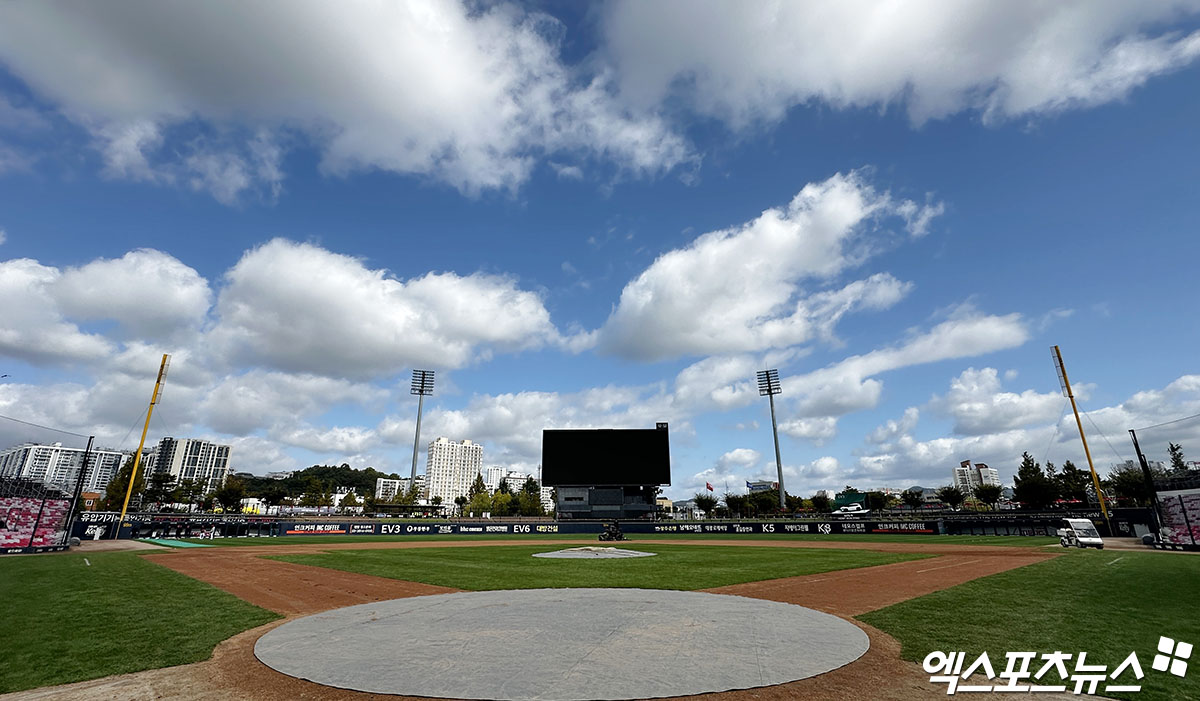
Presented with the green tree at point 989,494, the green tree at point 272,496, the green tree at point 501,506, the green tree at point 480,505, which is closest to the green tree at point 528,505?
the green tree at point 501,506

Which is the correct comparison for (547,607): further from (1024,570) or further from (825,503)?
(825,503)

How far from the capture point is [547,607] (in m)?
13.8

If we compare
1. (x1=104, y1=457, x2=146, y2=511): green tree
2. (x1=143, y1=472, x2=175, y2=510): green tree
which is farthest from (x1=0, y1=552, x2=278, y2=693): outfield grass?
(x1=143, y1=472, x2=175, y2=510): green tree

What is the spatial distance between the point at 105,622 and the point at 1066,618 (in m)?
24.0

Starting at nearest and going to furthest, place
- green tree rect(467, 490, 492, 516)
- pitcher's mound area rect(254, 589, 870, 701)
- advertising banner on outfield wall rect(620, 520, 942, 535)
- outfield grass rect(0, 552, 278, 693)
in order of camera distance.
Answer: pitcher's mound area rect(254, 589, 870, 701) → outfield grass rect(0, 552, 278, 693) → advertising banner on outfield wall rect(620, 520, 942, 535) → green tree rect(467, 490, 492, 516)

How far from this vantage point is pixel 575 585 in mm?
18797

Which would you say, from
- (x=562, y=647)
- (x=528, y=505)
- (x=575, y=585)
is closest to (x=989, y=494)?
(x=528, y=505)

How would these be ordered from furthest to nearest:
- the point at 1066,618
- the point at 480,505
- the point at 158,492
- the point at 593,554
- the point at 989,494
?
the point at 480,505
the point at 158,492
the point at 989,494
the point at 593,554
the point at 1066,618

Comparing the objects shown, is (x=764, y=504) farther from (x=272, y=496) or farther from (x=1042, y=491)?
(x=272, y=496)

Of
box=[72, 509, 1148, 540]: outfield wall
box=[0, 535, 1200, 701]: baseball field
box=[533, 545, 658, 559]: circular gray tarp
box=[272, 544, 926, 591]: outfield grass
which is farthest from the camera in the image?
box=[72, 509, 1148, 540]: outfield wall

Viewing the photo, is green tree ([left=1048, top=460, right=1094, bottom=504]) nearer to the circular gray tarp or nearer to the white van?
the white van

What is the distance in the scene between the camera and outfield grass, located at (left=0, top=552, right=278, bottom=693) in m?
9.58

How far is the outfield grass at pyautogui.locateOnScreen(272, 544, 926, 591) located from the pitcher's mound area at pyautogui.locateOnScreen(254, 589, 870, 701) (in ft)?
18.3

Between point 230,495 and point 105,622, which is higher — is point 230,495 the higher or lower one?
the higher one
